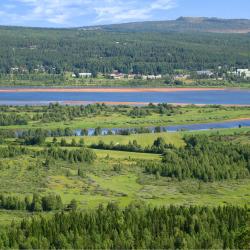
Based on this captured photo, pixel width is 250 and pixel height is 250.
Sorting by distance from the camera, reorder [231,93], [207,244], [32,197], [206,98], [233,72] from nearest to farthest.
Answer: [207,244] < [32,197] < [206,98] < [231,93] < [233,72]

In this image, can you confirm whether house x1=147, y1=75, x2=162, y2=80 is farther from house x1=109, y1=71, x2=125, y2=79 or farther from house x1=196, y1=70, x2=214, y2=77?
house x1=196, y1=70, x2=214, y2=77

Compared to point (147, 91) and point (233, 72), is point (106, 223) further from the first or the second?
point (233, 72)

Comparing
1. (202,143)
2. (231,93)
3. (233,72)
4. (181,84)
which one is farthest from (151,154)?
(233,72)

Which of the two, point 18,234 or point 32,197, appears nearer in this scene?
point 18,234

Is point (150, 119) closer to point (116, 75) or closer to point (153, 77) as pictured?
point (153, 77)

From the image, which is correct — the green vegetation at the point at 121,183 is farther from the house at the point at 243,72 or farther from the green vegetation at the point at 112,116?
the house at the point at 243,72

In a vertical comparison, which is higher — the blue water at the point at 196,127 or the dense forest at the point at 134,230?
the dense forest at the point at 134,230

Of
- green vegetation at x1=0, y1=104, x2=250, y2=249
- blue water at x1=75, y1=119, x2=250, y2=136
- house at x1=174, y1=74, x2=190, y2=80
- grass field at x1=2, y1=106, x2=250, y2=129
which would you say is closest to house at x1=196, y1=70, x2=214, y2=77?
house at x1=174, y1=74, x2=190, y2=80

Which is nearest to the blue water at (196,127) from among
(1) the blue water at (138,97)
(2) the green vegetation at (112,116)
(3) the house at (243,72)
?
(2) the green vegetation at (112,116)
